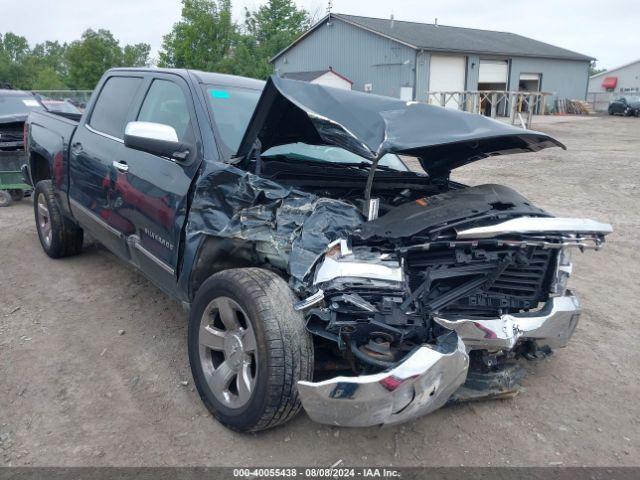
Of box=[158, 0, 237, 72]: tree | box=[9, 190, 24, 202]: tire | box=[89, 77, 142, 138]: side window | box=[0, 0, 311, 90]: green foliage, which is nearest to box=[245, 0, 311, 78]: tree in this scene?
box=[0, 0, 311, 90]: green foliage

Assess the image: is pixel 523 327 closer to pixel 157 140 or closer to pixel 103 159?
pixel 157 140

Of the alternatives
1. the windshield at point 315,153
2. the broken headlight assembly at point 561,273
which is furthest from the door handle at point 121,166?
the broken headlight assembly at point 561,273

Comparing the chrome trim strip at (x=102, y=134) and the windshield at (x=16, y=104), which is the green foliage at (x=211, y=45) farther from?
the chrome trim strip at (x=102, y=134)

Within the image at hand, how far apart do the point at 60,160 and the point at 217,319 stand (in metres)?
2.98

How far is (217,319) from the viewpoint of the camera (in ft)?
10.3

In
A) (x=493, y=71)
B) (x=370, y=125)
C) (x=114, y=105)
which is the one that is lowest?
(x=370, y=125)

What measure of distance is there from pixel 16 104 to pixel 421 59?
951 inches

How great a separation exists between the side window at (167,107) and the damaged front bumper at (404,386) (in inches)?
81.1

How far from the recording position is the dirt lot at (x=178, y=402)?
9.39 ft

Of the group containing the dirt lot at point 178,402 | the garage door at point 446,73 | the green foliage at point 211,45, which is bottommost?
the dirt lot at point 178,402

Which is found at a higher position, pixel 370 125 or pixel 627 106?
pixel 627 106

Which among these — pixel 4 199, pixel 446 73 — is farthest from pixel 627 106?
pixel 4 199

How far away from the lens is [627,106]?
3612 centimetres

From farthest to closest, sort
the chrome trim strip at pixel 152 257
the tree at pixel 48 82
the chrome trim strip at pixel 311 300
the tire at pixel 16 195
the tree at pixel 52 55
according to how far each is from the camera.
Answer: the tree at pixel 52 55, the tree at pixel 48 82, the tire at pixel 16 195, the chrome trim strip at pixel 152 257, the chrome trim strip at pixel 311 300
